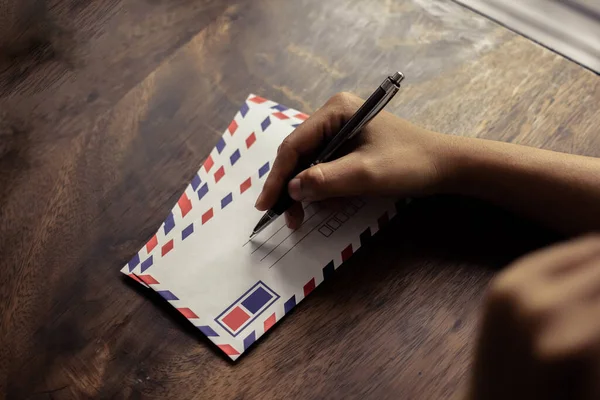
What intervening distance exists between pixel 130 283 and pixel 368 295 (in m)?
0.27

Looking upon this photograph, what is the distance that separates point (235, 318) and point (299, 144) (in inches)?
8.4

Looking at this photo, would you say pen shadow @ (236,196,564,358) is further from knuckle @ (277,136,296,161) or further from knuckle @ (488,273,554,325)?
knuckle @ (488,273,554,325)

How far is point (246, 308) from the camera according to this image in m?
0.72

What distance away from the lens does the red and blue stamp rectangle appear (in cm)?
71

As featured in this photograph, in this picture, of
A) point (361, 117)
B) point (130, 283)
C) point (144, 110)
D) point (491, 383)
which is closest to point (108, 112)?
point (144, 110)

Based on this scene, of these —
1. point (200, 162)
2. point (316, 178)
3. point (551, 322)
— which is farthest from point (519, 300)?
point (200, 162)

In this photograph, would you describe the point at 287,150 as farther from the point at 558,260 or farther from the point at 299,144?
the point at 558,260

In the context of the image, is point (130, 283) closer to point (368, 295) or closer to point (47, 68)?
point (368, 295)

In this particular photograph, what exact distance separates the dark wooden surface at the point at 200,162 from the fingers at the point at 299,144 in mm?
96

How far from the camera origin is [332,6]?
38.1 inches

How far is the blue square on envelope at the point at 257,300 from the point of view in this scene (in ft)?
2.36

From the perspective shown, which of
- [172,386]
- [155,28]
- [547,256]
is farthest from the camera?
[155,28]

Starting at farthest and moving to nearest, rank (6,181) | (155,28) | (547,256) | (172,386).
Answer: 1. (155,28)
2. (6,181)
3. (172,386)
4. (547,256)

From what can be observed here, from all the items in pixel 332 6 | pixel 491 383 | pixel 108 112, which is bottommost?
pixel 108 112
